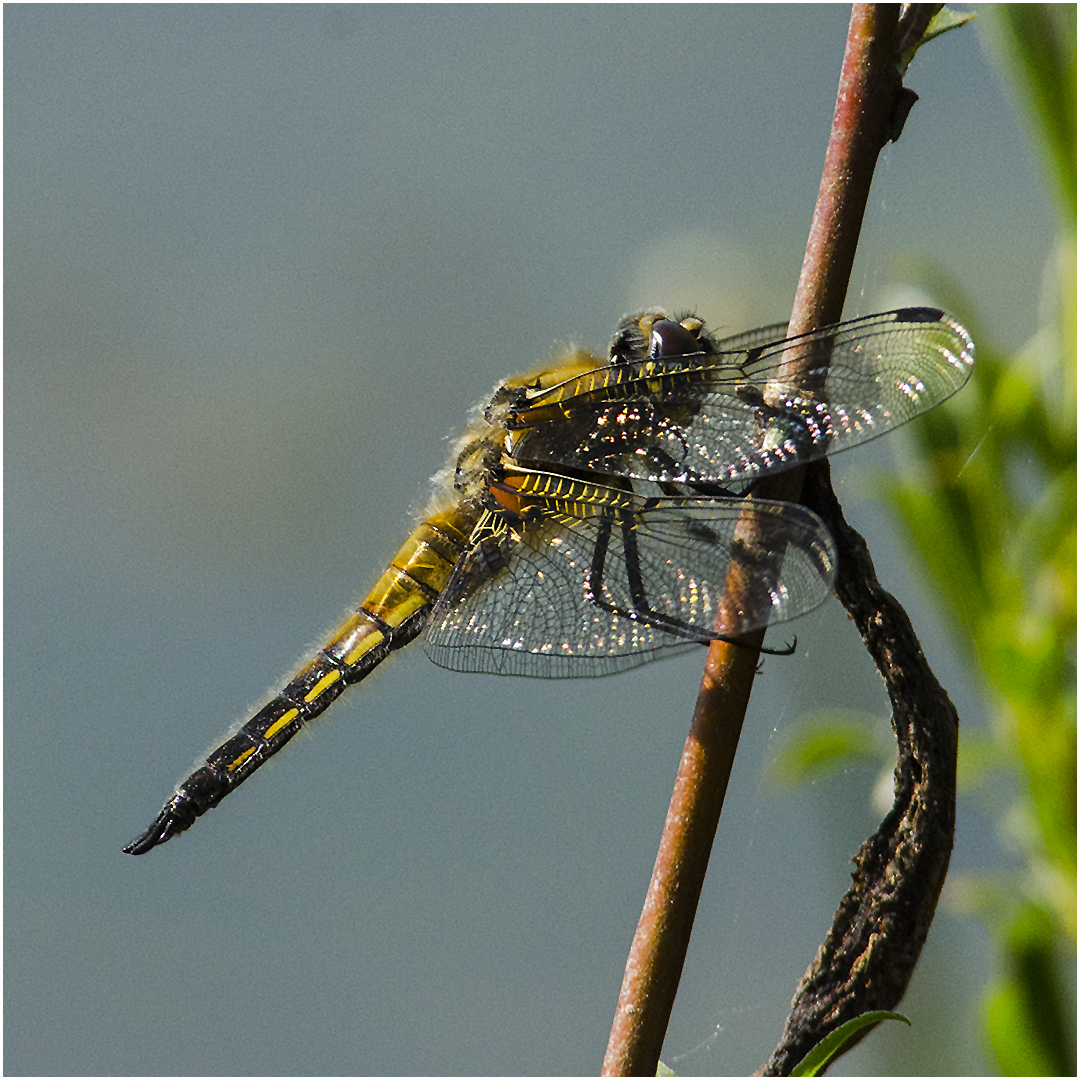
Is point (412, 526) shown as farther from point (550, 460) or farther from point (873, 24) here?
point (873, 24)


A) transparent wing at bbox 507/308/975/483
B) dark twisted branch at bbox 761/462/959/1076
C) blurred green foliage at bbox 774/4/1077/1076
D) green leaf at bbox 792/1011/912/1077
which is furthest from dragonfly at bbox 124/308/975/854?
blurred green foliage at bbox 774/4/1077/1076

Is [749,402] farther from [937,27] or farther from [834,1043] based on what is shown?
[834,1043]

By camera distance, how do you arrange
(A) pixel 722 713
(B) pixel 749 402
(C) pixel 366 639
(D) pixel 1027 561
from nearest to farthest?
(A) pixel 722 713, (B) pixel 749 402, (C) pixel 366 639, (D) pixel 1027 561

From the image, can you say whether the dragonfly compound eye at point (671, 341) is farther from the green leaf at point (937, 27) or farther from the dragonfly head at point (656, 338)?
the green leaf at point (937, 27)

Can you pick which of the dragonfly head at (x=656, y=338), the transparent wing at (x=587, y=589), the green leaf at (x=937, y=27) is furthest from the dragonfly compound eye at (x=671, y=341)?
the green leaf at (x=937, y=27)

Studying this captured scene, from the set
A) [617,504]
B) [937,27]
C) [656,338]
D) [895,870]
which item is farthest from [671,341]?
[895,870]

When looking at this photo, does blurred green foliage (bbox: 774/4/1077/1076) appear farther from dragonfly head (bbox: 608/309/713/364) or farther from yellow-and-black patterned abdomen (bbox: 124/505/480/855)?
yellow-and-black patterned abdomen (bbox: 124/505/480/855)

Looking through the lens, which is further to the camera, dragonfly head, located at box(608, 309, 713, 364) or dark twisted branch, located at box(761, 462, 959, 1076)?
dragonfly head, located at box(608, 309, 713, 364)
